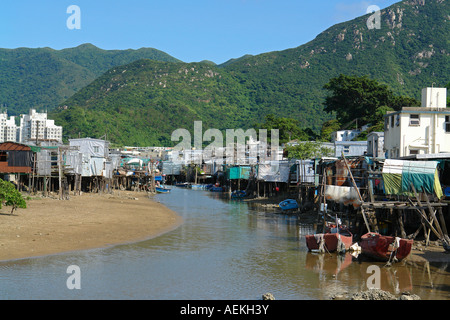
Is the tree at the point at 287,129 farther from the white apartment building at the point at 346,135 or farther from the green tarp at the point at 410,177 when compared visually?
the green tarp at the point at 410,177

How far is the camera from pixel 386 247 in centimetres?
2139

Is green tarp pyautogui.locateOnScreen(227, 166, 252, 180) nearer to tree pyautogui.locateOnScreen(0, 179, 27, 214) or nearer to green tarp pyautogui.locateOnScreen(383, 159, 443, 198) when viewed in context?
green tarp pyautogui.locateOnScreen(383, 159, 443, 198)

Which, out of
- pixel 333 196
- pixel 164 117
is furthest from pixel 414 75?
pixel 333 196

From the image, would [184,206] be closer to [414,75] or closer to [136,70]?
[414,75]

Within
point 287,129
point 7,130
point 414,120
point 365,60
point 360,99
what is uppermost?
point 365,60

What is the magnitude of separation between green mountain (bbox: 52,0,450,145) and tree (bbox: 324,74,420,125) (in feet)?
103

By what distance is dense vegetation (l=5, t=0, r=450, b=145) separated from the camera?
121125mm

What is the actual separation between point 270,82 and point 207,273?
143 m

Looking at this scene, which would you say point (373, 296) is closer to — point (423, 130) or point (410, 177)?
point (410, 177)

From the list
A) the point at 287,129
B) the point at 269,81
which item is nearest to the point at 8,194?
the point at 287,129

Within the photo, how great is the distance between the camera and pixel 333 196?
2886 centimetres

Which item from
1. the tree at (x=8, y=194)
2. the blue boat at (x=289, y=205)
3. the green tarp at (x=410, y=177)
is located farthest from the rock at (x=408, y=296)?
the blue boat at (x=289, y=205)

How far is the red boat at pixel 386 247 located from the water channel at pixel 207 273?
0.44 meters
